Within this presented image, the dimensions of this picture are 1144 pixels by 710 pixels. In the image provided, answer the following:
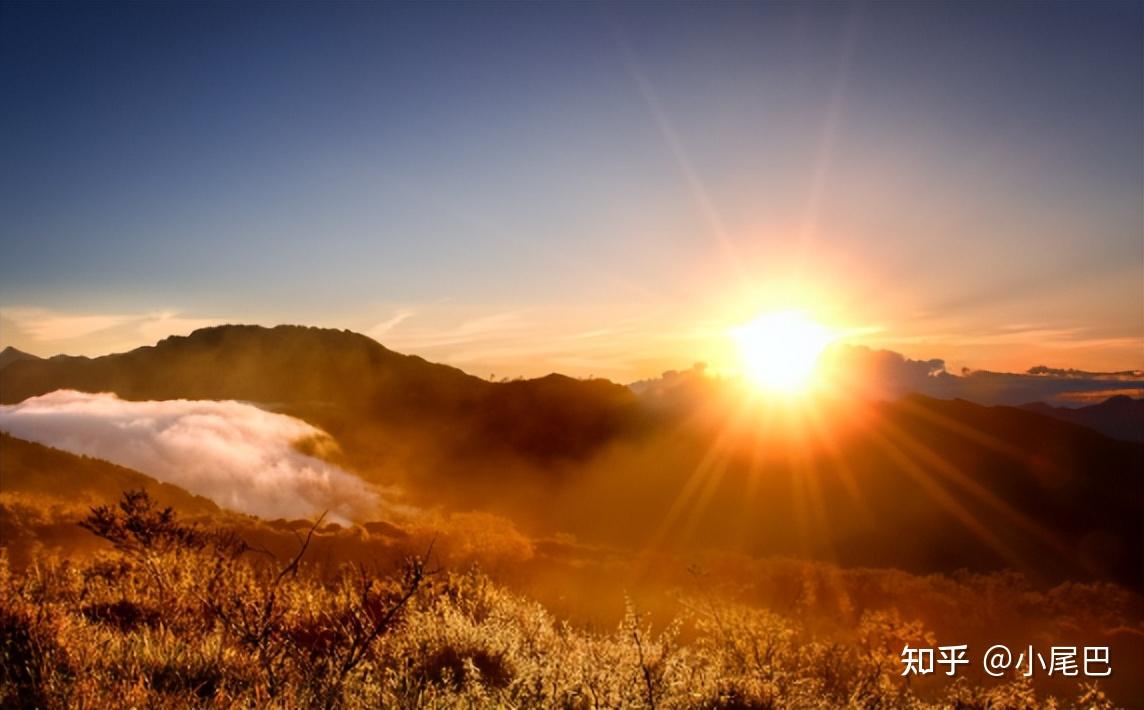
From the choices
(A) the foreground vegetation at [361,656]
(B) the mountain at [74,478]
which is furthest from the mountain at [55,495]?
(A) the foreground vegetation at [361,656]

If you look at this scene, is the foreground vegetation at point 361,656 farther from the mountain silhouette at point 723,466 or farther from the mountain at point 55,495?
the mountain silhouette at point 723,466

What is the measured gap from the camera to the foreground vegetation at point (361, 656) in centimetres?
543

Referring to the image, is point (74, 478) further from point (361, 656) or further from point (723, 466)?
point (723, 466)

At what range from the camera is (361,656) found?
575cm

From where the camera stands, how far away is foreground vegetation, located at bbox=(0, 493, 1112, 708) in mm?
5430

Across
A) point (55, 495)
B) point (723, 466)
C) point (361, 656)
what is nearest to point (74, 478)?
point (55, 495)

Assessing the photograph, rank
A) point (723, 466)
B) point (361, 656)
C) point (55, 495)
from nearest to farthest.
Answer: point (361, 656) < point (55, 495) < point (723, 466)

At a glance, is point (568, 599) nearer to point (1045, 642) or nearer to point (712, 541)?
point (1045, 642)

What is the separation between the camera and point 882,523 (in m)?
45.6

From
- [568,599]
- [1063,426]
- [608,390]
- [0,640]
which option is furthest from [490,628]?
[1063,426]

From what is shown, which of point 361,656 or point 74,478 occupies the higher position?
point 361,656

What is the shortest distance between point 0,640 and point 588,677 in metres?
5.11

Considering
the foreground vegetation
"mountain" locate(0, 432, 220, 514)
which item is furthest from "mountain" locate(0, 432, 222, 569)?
the foreground vegetation

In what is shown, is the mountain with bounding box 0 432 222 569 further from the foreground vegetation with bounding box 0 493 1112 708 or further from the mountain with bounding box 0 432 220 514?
the foreground vegetation with bounding box 0 493 1112 708
